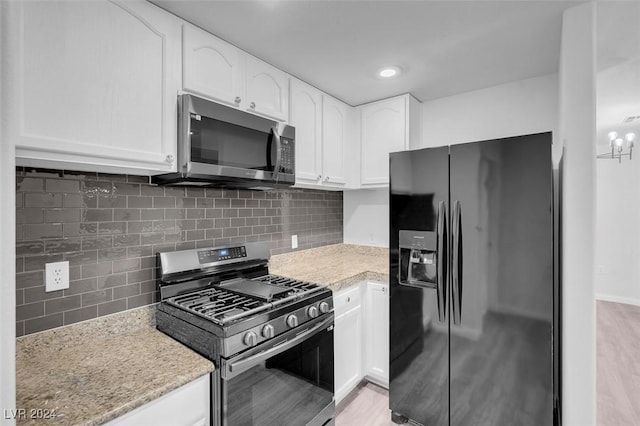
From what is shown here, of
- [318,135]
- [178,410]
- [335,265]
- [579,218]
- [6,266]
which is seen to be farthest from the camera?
[335,265]

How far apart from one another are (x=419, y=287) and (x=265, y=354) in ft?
3.38

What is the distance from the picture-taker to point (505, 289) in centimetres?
164

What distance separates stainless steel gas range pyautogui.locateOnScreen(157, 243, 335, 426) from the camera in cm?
129

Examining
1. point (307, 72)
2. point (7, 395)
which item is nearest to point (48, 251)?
point (7, 395)

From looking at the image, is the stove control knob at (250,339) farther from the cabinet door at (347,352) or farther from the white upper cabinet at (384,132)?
the white upper cabinet at (384,132)

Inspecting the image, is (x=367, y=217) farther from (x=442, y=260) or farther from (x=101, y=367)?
(x=101, y=367)

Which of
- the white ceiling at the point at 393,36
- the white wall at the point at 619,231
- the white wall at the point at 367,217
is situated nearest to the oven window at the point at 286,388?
the white wall at the point at 367,217

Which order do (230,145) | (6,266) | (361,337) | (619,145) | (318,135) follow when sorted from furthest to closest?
1. (619,145)
2. (318,135)
3. (361,337)
4. (230,145)
5. (6,266)

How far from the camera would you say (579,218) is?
1475 millimetres

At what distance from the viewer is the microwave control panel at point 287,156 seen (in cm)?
200

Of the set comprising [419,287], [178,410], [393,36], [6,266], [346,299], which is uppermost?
[393,36]

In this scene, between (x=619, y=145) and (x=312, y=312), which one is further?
(x=619, y=145)

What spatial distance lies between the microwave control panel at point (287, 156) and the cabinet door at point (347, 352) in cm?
104

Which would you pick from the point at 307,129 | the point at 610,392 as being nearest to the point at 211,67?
the point at 307,129
